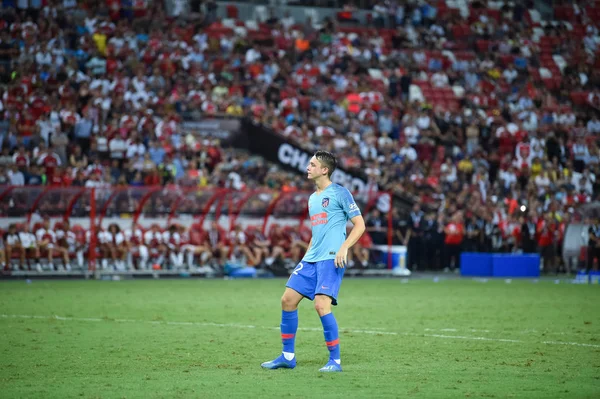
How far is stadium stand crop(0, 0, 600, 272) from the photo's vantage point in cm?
2633

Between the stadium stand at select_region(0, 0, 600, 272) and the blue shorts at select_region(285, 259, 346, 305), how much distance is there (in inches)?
618

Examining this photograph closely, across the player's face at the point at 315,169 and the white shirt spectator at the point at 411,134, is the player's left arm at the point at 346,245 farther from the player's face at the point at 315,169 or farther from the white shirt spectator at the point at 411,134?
the white shirt spectator at the point at 411,134

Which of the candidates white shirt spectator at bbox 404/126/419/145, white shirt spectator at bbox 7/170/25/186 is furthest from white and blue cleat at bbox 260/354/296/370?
white shirt spectator at bbox 404/126/419/145

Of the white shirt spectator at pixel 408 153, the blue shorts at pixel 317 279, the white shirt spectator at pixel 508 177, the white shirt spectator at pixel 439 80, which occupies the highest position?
the white shirt spectator at pixel 439 80

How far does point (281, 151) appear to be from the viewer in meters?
30.7

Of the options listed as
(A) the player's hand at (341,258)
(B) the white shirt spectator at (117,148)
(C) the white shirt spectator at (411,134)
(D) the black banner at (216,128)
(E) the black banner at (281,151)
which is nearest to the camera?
(A) the player's hand at (341,258)

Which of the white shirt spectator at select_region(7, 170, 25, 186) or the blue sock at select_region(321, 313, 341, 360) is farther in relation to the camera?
the white shirt spectator at select_region(7, 170, 25, 186)

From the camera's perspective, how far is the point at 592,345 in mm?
11508

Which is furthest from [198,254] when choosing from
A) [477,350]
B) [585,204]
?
[477,350]

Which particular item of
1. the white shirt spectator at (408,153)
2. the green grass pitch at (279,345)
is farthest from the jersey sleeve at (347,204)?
the white shirt spectator at (408,153)

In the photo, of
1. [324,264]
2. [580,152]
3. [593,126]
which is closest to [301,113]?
[580,152]

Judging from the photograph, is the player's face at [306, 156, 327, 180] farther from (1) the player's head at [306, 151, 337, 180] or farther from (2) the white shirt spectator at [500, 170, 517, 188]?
(2) the white shirt spectator at [500, 170, 517, 188]

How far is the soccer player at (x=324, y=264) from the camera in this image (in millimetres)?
9289

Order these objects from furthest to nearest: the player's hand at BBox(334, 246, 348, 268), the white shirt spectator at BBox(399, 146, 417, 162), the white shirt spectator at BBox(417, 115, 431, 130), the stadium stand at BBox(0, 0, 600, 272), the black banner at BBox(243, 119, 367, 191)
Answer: the white shirt spectator at BBox(417, 115, 431, 130), the white shirt spectator at BBox(399, 146, 417, 162), the black banner at BBox(243, 119, 367, 191), the stadium stand at BBox(0, 0, 600, 272), the player's hand at BBox(334, 246, 348, 268)
